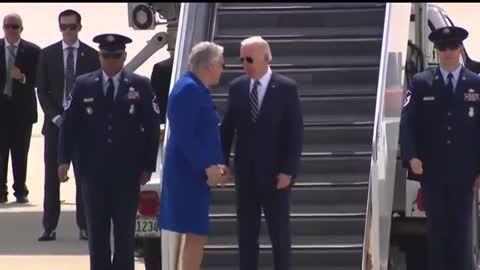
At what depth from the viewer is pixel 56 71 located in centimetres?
1112

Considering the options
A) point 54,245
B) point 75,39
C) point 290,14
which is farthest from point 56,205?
point 290,14

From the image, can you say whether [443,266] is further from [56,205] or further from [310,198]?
[56,205]

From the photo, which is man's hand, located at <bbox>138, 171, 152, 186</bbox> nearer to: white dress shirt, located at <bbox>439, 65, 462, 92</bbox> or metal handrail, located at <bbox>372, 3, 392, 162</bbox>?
metal handrail, located at <bbox>372, 3, 392, 162</bbox>

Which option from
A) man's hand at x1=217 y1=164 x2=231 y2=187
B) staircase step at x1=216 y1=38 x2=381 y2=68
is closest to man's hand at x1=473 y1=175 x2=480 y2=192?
staircase step at x1=216 y1=38 x2=381 y2=68

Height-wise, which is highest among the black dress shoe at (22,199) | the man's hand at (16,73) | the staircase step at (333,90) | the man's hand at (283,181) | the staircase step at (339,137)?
the staircase step at (333,90)

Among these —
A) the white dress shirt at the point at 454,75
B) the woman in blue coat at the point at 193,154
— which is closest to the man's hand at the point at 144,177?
the woman in blue coat at the point at 193,154

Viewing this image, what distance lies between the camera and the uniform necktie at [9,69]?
42.9ft

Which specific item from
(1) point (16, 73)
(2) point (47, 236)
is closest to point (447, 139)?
(2) point (47, 236)

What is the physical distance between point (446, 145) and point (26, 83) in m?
6.05

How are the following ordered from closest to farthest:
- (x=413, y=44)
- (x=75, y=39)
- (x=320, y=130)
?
(x=320, y=130), (x=413, y=44), (x=75, y=39)

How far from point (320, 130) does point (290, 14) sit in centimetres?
101

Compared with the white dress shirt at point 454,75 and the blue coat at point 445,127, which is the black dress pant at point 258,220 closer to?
the blue coat at point 445,127

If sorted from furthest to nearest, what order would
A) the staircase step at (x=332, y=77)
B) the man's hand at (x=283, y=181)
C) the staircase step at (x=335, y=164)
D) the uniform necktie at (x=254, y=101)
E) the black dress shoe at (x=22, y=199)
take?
the black dress shoe at (x=22, y=199) < the staircase step at (x=332, y=77) < the staircase step at (x=335, y=164) < the uniform necktie at (x=254, y=101) < the man's hand at (x=283, y=181)

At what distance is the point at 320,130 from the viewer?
28.7ft
